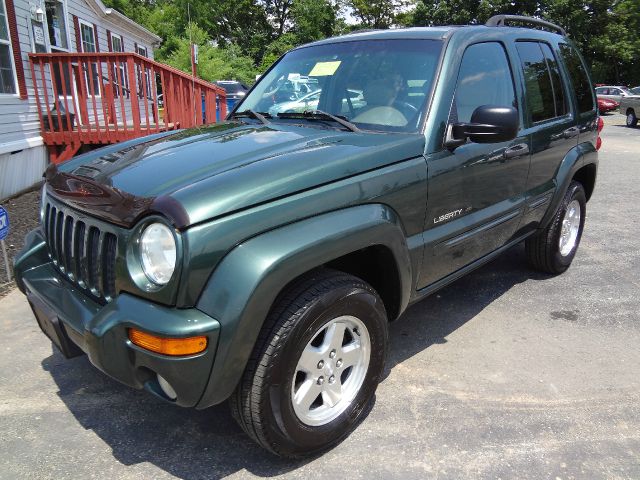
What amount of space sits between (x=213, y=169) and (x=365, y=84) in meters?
1.29

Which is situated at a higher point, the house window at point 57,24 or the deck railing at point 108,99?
the house window at point 57,24

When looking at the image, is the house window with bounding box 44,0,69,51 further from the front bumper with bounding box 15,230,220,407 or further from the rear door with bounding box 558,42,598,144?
the front bumper with bounding box 15,230,220,407

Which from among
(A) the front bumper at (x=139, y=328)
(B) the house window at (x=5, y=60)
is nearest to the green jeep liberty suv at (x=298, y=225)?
(A) the front bumper at (x=139, y=328)

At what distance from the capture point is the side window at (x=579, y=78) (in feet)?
14.8

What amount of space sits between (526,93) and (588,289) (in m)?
1.81

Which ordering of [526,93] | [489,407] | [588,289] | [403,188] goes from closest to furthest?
[403,188] < [489,407] < [526,93] < [588,289]

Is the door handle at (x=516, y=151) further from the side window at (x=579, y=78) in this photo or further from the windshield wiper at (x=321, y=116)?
the side window at (x=579, y=78)

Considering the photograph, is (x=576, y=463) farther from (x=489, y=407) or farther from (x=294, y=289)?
(x=294, y=289)

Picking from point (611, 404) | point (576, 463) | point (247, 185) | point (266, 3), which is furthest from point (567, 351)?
point (266, 3)

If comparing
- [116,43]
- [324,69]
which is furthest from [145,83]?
[116,43]

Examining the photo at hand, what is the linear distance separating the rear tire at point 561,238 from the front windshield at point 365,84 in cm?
203

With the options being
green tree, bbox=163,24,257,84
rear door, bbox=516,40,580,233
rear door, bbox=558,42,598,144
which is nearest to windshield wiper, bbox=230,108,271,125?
rear door, bbox=516,40,580,233

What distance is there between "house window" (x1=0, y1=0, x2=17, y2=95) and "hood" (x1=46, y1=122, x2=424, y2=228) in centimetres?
650

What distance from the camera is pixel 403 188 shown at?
2.71 m
